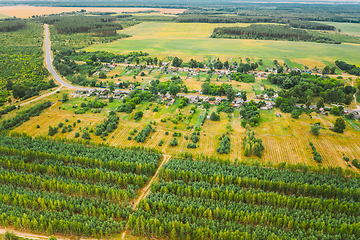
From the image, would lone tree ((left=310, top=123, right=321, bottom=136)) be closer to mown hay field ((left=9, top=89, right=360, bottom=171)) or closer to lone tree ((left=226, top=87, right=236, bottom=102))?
mown hay field ((left=9, top=89, right=360, bottom=171))

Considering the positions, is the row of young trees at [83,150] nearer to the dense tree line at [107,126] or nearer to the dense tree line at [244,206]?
the dense tree line at [107,126]

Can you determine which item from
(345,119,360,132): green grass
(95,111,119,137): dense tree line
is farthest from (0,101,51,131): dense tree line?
(345,119,360,132): green grass

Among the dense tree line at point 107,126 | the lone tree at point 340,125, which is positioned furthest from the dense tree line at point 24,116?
A: the lone tree at point 340,125

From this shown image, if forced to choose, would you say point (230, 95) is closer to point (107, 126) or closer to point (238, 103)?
point (238, 103)

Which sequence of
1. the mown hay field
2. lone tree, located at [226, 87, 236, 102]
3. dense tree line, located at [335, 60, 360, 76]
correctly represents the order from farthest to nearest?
dense tree line, located at [335, 60, 360, 76], lone tree, located at [226, 87, 236, 102], the mown hay field

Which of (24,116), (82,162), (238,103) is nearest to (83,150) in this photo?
(82,162)

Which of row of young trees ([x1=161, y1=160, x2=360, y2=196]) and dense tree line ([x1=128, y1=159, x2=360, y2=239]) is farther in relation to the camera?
row of young trees ([x1=161, y1=160, x2=360, y2=196])
